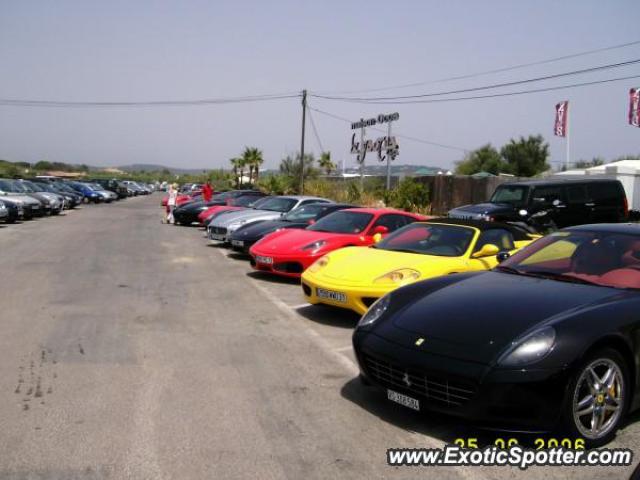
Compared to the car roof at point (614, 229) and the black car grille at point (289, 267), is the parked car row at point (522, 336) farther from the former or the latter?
the black car grille at point (289, 267)

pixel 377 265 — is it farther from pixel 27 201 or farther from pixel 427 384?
pixel 27 201

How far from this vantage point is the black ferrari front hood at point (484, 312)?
3.89 metres

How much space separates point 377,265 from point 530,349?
3.43 meters

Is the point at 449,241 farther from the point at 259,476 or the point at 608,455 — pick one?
the point at 259,476

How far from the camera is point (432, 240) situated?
7.60m

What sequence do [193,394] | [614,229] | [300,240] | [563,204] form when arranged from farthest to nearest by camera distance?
[563,204] < [300,240] < [614,229] < [193,394]

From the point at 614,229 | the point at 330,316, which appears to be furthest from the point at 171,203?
the point at 614,229

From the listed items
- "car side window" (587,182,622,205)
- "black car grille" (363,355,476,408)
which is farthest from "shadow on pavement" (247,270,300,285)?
"car side window" (587,182,622,205)

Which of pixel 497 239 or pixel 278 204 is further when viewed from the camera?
pixel 278 204

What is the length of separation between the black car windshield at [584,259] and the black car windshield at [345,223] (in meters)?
4.70

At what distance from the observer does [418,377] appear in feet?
12.8

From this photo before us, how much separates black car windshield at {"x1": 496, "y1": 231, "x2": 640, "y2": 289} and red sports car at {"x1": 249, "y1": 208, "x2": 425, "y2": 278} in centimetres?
402

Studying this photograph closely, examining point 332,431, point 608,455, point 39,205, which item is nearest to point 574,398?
point 608,455

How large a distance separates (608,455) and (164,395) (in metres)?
3.04
